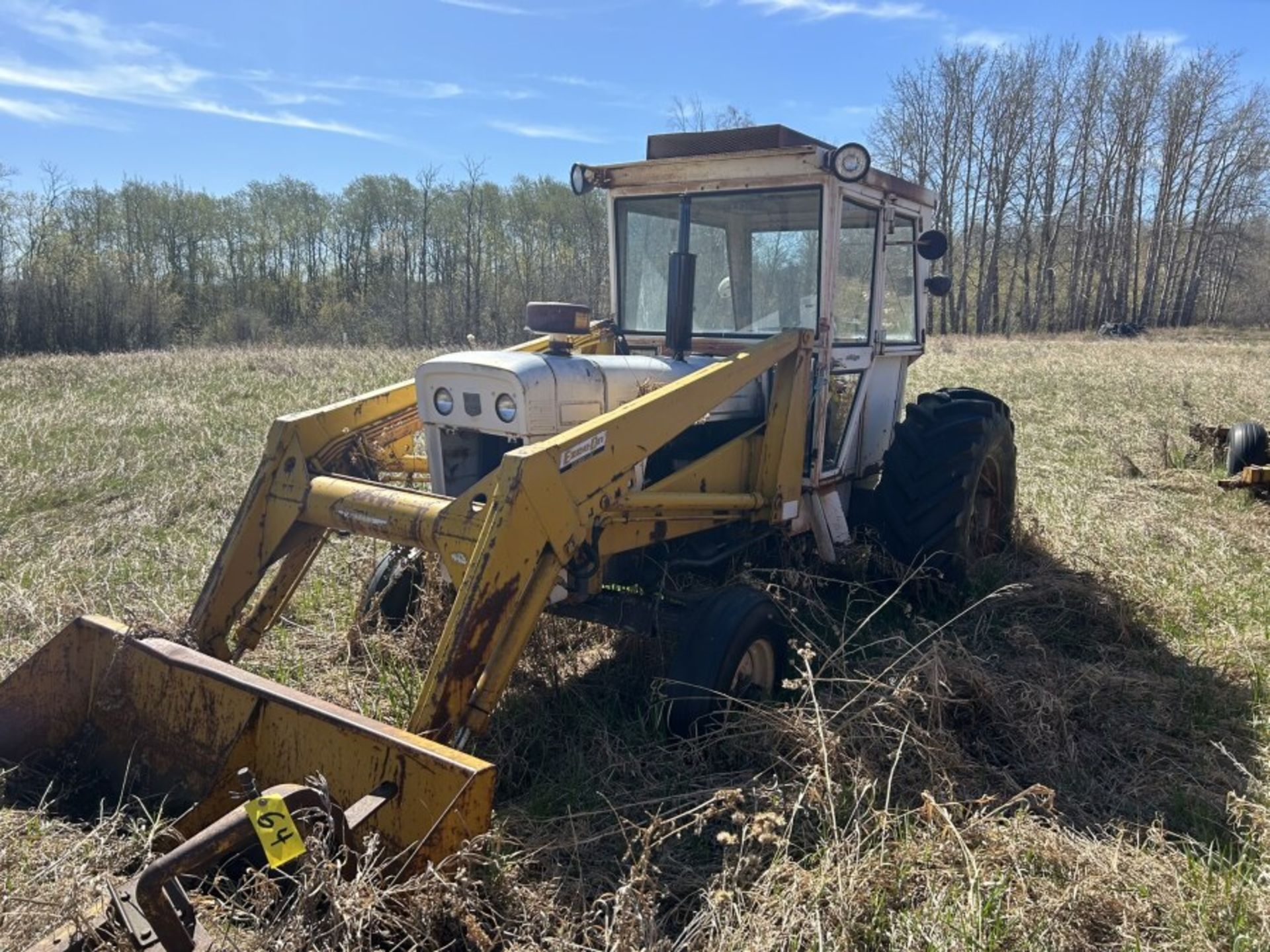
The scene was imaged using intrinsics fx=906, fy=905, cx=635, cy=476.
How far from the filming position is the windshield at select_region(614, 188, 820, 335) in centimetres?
Answer: 461

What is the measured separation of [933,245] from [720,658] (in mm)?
2887

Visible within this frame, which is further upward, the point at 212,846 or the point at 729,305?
the point at 729,305

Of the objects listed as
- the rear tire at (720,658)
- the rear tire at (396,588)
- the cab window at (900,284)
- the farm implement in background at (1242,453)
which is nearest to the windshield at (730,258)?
the cab window at (900,284)

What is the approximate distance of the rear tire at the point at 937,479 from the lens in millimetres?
4801

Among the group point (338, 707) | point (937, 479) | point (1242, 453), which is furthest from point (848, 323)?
point (1242, 453)

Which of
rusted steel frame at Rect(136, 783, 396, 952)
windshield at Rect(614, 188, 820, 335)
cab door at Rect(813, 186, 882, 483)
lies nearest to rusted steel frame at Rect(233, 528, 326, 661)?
rusted steel frame at Rect(136, 783, 396, 952)

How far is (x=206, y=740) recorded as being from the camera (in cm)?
302

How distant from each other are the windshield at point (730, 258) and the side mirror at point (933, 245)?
2.91 ft

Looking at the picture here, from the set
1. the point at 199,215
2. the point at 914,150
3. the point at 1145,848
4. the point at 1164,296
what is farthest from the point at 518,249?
the point at 1145,848

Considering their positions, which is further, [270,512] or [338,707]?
[270,512]

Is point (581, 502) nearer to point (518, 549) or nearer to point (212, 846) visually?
point (518, 549)

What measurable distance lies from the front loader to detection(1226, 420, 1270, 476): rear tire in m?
3.85

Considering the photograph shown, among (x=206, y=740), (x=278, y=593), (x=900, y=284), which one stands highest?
(x=900, y=284)

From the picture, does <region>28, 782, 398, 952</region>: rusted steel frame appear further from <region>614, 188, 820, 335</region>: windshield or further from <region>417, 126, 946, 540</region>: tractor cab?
<region>614, 188, 820, 335</region>: windshield
